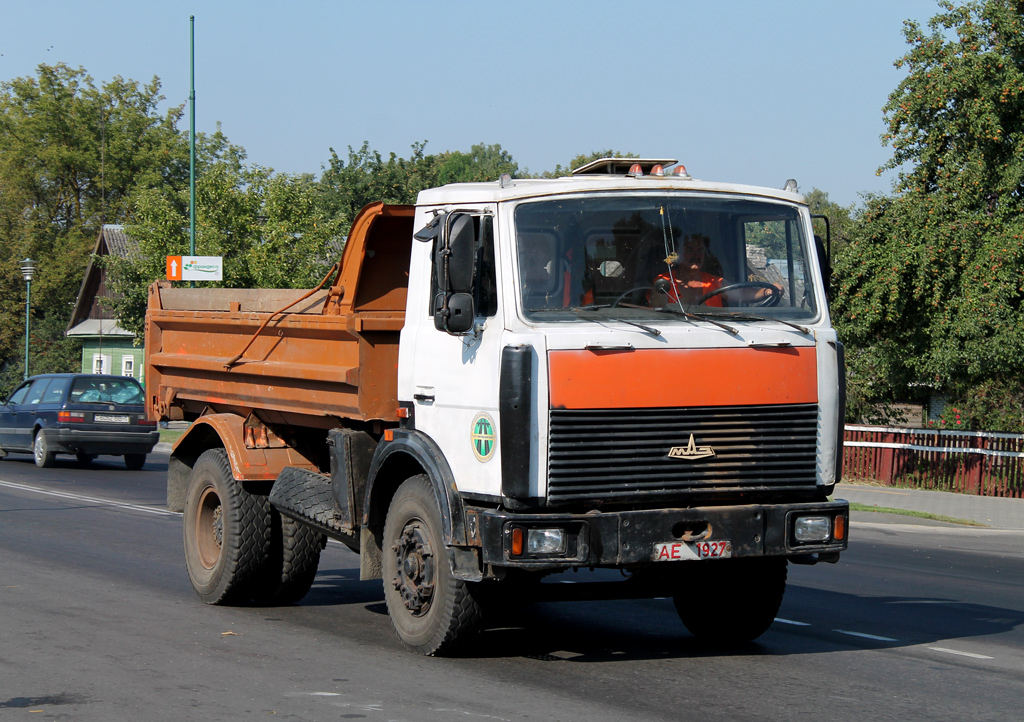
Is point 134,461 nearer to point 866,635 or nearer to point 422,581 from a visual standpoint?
point 422,581

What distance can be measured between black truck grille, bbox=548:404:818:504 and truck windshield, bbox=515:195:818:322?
0.56m

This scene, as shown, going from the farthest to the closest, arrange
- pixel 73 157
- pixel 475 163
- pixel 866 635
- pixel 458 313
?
pixel 475 163
pixel 73 157
pixel 866 635
pixel 458 313

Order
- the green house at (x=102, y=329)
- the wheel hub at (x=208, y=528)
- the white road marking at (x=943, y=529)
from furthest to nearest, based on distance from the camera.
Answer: the green house at (x=102, y=329), the white road marking at (x=943, y=529), the wheel hub at (x=208, y=528)

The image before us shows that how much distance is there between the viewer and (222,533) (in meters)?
8.98

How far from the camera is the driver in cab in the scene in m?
6.69

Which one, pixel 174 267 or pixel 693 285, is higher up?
pixel 174 267

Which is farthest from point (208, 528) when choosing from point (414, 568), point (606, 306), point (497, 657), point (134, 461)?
point (134, 461)

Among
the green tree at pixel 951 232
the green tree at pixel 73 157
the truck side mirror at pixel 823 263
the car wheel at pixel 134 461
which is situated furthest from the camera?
the green tree at pixel 73 157

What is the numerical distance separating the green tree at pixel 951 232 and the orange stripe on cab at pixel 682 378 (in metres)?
15.6

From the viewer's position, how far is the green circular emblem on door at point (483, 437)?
6352 mm

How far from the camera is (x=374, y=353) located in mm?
7449

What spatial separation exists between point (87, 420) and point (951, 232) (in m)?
15.7

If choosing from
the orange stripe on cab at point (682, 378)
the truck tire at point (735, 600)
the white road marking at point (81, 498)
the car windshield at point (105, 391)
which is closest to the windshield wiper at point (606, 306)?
the orange stripe on cab at point (682, 378)

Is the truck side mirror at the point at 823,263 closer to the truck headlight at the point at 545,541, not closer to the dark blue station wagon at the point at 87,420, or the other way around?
the truck headlight at the point at 545,541
